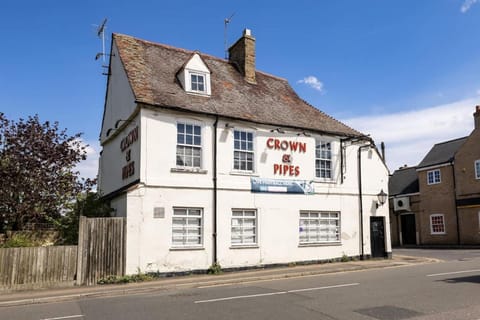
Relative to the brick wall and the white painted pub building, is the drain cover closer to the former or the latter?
the white painted pub building

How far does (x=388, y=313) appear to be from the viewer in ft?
28.2

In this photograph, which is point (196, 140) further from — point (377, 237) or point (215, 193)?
point (377, 237)

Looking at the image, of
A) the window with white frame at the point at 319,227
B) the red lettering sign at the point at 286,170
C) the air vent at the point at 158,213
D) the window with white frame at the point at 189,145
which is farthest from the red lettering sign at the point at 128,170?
the window with white frame at the point at 319,227

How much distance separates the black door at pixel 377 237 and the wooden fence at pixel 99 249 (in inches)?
498

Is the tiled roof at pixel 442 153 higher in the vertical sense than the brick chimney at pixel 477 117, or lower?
lower

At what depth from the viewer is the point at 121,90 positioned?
64.3ft

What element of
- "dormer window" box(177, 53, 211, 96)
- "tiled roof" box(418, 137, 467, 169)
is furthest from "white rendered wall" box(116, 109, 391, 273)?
"tiled roof" box(418, 137, 467, 169)

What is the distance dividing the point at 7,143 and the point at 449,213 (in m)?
30.5

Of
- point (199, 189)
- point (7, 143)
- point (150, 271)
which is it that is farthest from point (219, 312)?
point (7, 143)

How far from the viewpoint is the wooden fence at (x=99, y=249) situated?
579 inches

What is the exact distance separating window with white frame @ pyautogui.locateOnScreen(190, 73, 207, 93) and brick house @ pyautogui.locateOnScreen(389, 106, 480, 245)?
22637 mm

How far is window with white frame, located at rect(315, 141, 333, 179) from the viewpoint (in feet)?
68.1

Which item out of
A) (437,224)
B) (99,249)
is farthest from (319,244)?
(437,224)

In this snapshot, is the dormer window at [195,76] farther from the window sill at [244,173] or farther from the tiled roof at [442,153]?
the tiled roof at [442,153]
